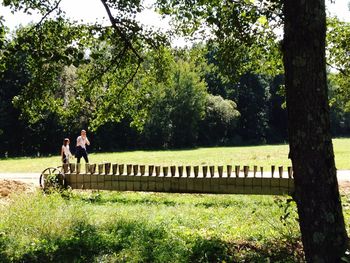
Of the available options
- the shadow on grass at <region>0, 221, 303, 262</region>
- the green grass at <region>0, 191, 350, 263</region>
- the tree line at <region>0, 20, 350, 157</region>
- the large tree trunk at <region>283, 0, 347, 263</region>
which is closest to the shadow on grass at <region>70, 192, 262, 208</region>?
the green grass at <region>0, 191, 350, 263</region>

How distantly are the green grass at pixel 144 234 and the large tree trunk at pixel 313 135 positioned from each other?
4.92 feet

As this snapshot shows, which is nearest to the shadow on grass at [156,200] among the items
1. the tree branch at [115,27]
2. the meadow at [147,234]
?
the meadow at [147,234]

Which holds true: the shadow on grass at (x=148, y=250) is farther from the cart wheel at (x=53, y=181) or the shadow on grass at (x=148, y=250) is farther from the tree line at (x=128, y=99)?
the cart wheel at (x=53, y=181)

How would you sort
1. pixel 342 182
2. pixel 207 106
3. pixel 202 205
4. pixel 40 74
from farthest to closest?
pixel 207 106, pixel 342 182, pixel 202 205, pixel 40 74

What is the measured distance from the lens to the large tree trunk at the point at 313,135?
153 inches

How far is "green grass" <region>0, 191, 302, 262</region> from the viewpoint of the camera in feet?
19.5

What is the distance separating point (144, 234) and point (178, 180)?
6058mm

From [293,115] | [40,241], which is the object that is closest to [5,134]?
[40,241]

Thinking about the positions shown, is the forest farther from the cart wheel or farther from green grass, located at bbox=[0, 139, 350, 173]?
green grass, located at bbox=[0, 139, 350, 173]

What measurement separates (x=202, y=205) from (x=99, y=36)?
5.42 m

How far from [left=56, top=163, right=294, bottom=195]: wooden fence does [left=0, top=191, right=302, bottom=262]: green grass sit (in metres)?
1.53

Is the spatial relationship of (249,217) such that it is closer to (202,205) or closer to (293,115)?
(202,205)

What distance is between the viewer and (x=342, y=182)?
48.5 feet

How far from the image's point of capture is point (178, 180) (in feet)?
43.1
